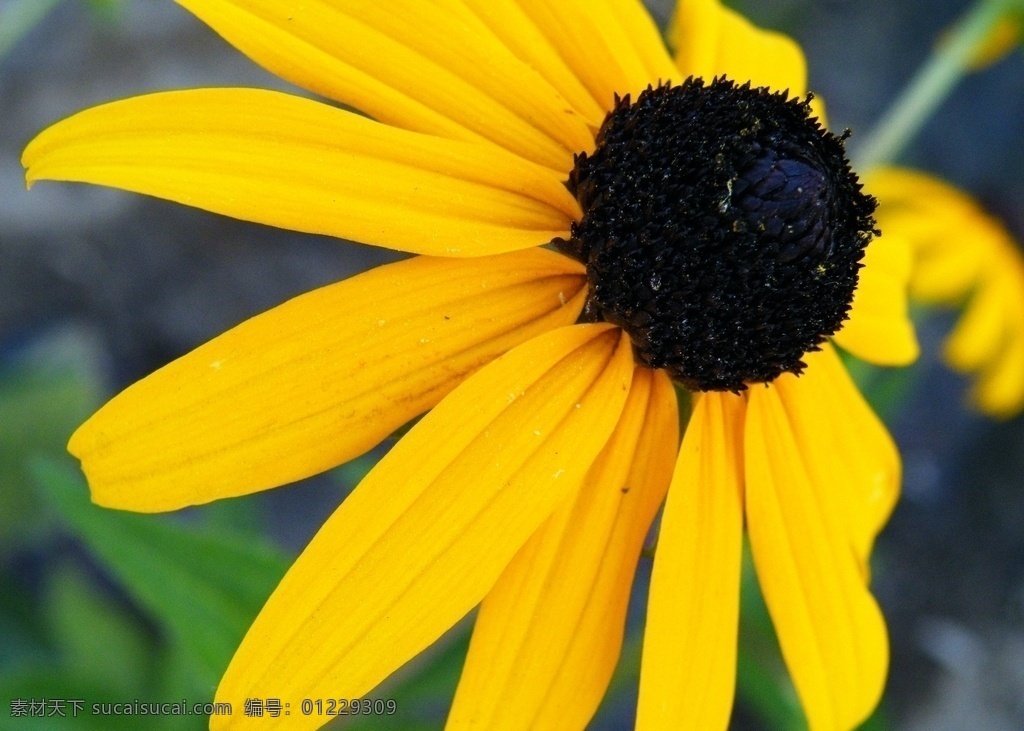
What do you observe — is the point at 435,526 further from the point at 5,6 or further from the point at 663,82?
the point at 5,6

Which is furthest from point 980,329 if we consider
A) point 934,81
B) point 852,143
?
point 852,143

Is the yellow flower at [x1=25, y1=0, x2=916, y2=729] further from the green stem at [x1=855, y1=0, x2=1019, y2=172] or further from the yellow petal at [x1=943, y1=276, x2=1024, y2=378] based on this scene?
the yellow petal at [x1=943, y1=276, x2=1024, y2=378]

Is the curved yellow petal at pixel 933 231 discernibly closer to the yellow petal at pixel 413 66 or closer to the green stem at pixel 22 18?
the yellow petal at pixel 413 66

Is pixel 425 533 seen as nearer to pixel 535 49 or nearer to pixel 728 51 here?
pixel 535 49

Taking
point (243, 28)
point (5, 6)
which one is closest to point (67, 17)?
point (5, 6)

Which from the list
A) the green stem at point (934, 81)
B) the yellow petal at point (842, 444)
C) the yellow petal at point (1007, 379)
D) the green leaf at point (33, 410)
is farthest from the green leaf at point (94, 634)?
the yellow petal at point (1007, 379)
